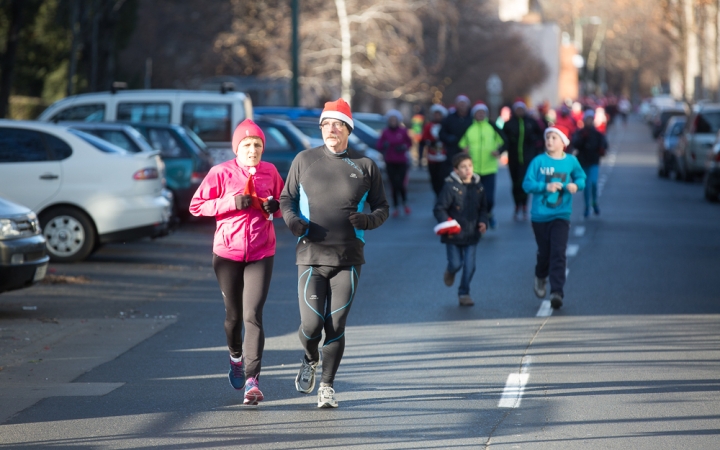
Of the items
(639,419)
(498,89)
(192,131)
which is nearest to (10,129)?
(192,131)

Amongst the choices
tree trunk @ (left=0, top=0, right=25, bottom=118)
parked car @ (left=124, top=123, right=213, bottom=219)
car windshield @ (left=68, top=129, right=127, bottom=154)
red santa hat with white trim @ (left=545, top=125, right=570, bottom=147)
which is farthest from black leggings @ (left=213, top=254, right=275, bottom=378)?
tree trunk @ (left=0, top=0, right=25, bottom=118)

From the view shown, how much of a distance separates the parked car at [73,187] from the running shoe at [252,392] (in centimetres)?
718

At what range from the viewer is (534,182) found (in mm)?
10500

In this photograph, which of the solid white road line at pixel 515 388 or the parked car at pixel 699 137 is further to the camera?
the parked car at pixel 699 137

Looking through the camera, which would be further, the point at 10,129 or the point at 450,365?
the point at 10,129

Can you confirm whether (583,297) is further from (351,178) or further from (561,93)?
(561,93)

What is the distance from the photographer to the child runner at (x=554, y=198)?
10.5m

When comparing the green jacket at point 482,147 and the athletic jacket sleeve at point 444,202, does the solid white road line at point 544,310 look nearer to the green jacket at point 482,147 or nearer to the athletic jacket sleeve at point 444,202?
the athletic jacket sleeve at point 444,202

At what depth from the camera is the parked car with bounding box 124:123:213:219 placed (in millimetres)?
17266

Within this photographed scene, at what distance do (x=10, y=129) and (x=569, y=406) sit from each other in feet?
29.7

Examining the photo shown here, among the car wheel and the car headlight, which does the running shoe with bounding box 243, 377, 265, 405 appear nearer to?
the car headlight

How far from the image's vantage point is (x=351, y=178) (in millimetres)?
6613

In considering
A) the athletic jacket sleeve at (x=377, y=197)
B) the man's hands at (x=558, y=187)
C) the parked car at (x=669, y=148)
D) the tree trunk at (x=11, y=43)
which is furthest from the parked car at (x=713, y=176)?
the athletic jacket sleeve at (x=377, y=197)

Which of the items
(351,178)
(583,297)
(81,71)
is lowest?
(583,297)
